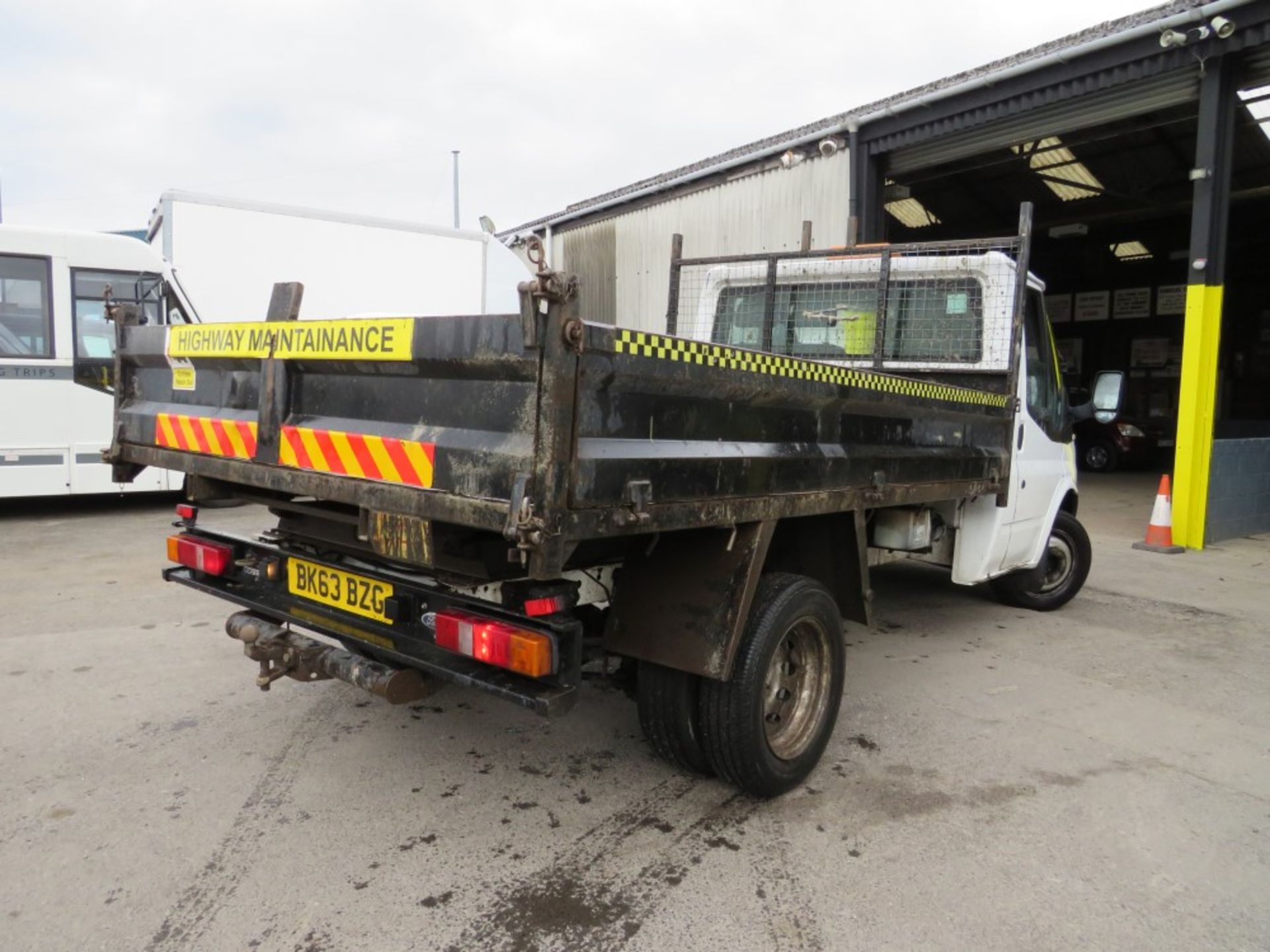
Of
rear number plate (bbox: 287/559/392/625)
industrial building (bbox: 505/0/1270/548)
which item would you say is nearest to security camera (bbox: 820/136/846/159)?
industrial building (bbox: 505/0/1270/548)

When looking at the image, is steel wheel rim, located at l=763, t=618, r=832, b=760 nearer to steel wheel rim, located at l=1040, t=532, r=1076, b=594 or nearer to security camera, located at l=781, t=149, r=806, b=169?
steel wheel rim, located at l=1040, t=532, r=1076, b=594

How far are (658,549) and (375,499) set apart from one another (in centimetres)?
96

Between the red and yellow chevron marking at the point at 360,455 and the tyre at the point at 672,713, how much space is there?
1.09m

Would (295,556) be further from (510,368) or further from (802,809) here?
(802,809)

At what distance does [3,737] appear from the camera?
3.59 metres

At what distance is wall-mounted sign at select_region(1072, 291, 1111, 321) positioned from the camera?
832 inches

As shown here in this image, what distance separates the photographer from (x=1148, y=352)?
2031cm

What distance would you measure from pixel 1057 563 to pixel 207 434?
18.0 ft

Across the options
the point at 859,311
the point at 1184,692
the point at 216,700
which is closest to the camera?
the point at 216,700

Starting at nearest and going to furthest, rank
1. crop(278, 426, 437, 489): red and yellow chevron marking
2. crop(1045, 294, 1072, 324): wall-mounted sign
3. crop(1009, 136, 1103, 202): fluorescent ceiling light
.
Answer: crop(278, 426, 437, 489): red and yellow chevron marking
crop(1009, 136, 1103, 202): fluorescent ceiling light
crop(1045, 294, 1072, 324): wall-mounted sign

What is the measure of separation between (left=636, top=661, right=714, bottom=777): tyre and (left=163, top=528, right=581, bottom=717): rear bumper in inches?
21.4

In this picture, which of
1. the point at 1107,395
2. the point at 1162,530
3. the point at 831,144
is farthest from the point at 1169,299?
the point at 1107,395

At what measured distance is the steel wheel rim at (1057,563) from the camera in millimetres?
5949

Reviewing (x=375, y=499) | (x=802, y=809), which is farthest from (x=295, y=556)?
(x=802, y=809)
